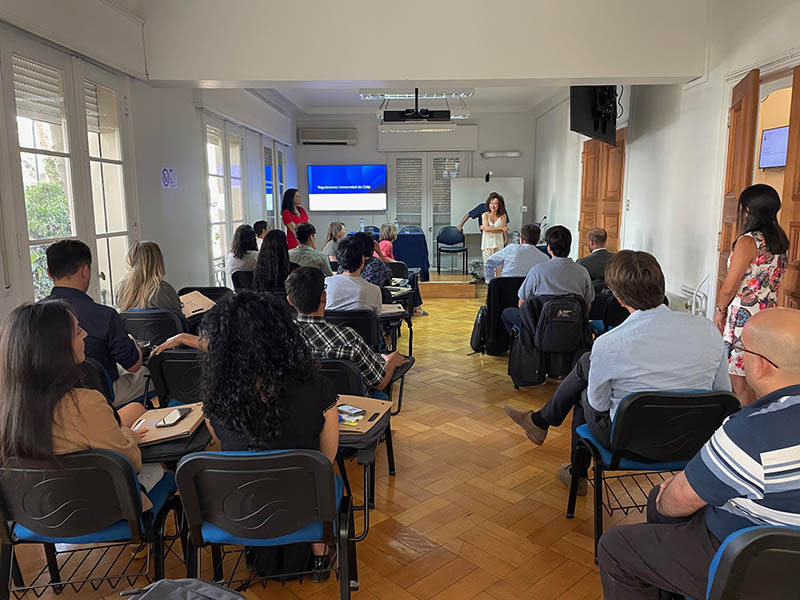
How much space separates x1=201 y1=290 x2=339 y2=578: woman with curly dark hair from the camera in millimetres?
1795

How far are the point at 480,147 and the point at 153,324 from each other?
918 centimetres

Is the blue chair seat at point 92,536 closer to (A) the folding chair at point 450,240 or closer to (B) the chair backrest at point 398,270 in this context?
(B) the chair backrest at point 398,270

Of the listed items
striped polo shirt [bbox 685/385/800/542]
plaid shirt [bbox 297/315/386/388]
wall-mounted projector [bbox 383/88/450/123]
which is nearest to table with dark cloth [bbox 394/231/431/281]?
wall-mounted projector [bbox 383/88/450/123]

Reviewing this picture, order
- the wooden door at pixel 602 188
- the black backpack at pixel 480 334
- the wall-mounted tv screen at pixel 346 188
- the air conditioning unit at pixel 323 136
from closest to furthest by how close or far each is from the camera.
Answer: the black backpack at pixel 480 334, the wooden door at pixel 602 188, the air conditioning unit at pixel 323 136, the wall-mounted tv screen at pixel 346 188

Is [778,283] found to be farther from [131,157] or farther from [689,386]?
[131,157]

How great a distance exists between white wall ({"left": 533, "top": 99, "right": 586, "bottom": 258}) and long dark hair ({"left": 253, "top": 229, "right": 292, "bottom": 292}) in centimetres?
499

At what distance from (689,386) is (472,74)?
132 inches

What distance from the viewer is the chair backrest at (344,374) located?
2.64 m

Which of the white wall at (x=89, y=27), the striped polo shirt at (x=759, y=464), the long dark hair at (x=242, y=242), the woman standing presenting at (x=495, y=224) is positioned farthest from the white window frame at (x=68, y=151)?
the woman standing presenting at (x=495, y=224)

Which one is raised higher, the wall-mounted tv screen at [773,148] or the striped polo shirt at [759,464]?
the wall-mounted tv screen at [773,148]

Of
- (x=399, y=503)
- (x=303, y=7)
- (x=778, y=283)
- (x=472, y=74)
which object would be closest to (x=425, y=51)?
(x=472, y=74)

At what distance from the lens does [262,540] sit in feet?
6.13

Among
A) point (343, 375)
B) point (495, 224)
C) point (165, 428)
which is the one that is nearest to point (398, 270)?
point (495, 224)

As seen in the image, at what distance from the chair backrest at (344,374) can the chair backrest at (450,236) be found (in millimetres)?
8591
